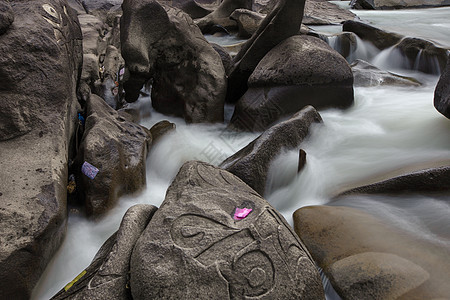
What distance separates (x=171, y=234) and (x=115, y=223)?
1284 millimetres

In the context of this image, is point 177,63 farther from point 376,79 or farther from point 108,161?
point 376,79

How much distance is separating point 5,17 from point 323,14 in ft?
35.8

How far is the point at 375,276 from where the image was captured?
2057 millimetres

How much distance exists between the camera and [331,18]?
11.6 metres

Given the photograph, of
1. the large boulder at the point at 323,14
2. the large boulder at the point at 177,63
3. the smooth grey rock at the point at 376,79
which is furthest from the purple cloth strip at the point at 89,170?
the large boulder at the point at 323,14

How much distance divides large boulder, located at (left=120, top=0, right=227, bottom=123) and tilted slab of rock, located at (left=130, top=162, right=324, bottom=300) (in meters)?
2.71

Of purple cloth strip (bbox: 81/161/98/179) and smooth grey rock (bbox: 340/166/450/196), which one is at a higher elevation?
smooth grey rock (bbox: 340/166/450/196)

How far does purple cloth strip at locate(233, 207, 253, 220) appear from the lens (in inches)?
77.6

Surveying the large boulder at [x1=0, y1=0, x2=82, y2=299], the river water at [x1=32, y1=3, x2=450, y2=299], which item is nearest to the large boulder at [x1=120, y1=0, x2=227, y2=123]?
the river water at [x1=32, y1=3, x2=450, y2=299]

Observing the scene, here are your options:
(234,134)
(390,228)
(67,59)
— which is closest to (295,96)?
(234,134)

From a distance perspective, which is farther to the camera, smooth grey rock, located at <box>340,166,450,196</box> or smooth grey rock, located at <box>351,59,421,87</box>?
smooth grey rock, located at <box>351,59,421,87</box>

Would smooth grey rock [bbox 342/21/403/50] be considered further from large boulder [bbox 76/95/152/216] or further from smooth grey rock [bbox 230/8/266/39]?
large boulder [bbox 76/95/152/216]

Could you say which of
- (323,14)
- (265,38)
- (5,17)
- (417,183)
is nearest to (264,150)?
(417,183)

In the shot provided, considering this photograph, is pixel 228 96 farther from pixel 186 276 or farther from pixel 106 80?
pixel 186 276
